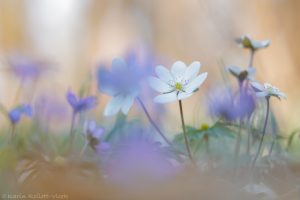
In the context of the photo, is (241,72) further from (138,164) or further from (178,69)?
(138,164)

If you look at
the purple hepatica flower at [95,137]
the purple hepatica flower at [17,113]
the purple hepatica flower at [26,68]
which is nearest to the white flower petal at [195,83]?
the purple hepatica flower at [95,137]

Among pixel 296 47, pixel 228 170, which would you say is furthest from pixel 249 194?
pixel 296 47

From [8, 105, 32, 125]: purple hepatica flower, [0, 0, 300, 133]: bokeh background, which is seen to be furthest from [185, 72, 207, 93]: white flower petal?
[0, 0, 300, 133]: bokeh background

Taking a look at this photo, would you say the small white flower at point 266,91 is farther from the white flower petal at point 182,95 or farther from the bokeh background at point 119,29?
the bokeh background at point 119,29

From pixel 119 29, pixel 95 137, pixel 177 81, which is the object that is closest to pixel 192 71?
pixel 177 81

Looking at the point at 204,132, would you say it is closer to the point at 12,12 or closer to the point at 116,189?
the point at 116,189

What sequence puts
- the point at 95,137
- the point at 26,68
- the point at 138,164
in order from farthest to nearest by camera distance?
the point at 26,68, the point at 95,137, the point at 138,164

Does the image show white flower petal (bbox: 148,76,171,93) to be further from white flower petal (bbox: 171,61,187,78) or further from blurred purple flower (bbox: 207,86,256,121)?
blurred purple flower (bbox: 207,86,256,121)
